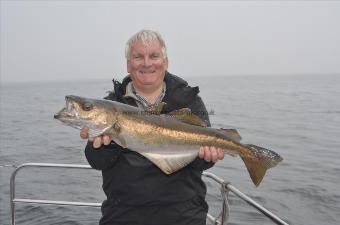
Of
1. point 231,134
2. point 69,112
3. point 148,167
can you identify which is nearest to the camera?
point 69,112

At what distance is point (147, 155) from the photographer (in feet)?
13.8

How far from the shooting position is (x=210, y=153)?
170 inches

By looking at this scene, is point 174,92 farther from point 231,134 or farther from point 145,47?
point 231,134

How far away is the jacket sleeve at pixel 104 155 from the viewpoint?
415 centimetres

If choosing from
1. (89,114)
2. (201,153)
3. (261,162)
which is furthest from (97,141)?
(261,162)

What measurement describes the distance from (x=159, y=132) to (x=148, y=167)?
1.25ft

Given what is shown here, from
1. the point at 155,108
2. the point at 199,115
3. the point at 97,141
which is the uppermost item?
the point at 155,108

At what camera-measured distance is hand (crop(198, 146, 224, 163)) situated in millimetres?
4312

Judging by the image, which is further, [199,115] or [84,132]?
[199,115]

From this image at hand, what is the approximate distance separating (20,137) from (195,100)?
1038 inches

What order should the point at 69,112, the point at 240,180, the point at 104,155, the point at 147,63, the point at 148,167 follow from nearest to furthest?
the point at 69,112 < the point at 104,155 < the point at 148,167 < the point at 147,63 < the point at 240,180

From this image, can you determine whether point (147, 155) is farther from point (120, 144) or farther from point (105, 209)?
point (105, 209)

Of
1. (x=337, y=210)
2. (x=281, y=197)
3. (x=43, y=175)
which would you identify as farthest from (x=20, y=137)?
(x=337, y=210)

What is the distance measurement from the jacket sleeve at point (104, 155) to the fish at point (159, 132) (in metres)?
0.14
